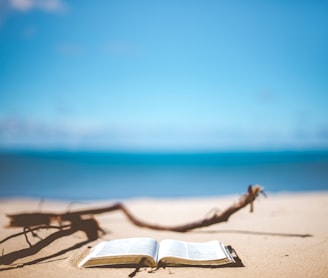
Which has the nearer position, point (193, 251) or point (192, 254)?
point (192, 254)

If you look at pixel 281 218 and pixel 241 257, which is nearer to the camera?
pixel 241 257

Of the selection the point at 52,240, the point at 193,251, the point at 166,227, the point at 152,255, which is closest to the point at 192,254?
the point at 193,251

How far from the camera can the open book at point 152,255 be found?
300 cm

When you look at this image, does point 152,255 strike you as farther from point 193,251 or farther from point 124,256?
point 193,251

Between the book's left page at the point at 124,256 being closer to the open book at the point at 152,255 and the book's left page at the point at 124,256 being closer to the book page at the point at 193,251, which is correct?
the open book at the point at 152,255

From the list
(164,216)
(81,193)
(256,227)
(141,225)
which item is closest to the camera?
(256,227)

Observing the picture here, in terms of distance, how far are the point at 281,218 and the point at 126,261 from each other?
4260 mm

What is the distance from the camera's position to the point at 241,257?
3449 mm

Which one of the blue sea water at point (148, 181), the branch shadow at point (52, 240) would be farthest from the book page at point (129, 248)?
the blue sea water at point (148, 181)

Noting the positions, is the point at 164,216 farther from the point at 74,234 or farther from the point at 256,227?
the point at 74,234

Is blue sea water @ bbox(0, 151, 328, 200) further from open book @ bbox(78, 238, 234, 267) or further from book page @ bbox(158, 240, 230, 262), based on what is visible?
open book @ bbox(78, 238, 234, 267)

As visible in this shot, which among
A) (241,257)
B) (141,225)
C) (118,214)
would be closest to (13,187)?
(118,214)

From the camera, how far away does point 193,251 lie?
326 cm

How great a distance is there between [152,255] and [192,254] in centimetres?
43
